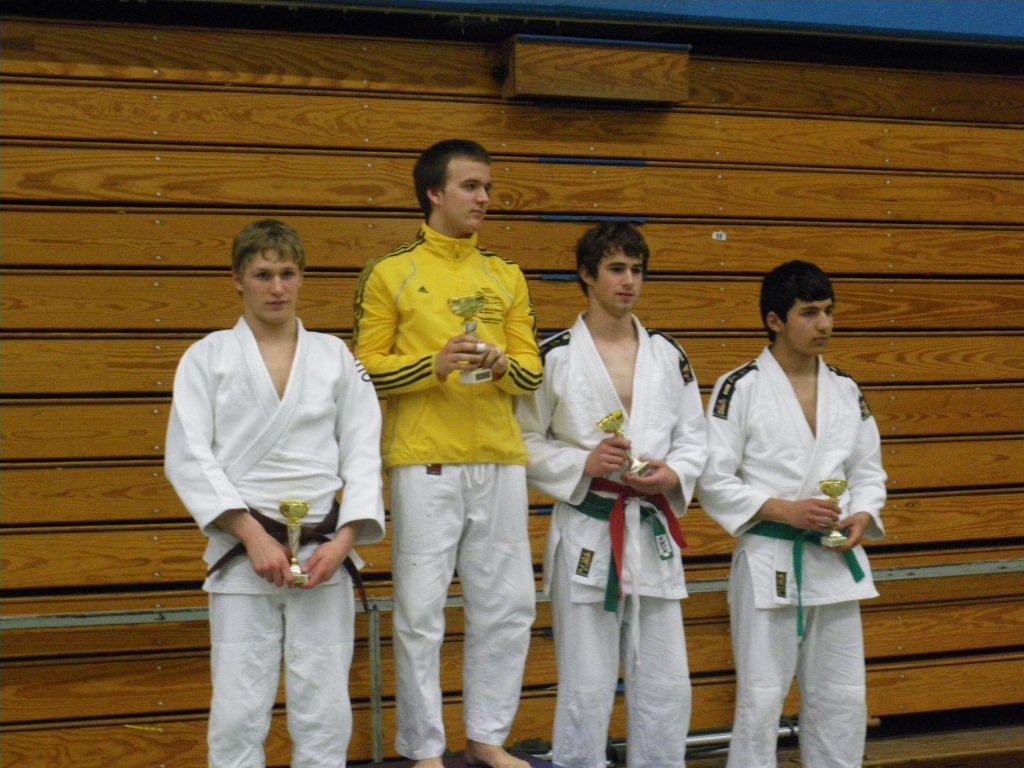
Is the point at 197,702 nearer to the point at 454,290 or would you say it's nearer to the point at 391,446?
the point at 391,446

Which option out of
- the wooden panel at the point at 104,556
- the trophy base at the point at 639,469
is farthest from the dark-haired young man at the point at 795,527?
the wooden panel at the point at 104,556

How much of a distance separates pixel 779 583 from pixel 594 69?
2536mm

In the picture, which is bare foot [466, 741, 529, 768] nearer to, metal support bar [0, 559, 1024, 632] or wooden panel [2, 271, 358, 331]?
metal support bar [0, 559, 1024, 632]

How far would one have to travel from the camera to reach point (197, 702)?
544 cm

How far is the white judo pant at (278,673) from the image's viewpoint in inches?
153

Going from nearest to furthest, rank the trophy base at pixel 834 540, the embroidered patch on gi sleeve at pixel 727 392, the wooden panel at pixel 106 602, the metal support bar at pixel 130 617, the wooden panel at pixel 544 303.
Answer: the trophy base at pixel 834 540, the embroidered patch on gi sleeve at pixel 727 392, the metal support bar at pixel 130 617, the wooden panel at pixel 106 602, the wooden panel at pixel 544 303

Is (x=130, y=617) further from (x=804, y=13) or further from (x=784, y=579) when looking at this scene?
(x=804, y=13)

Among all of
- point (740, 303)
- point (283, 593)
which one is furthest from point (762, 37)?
point (283, 593)

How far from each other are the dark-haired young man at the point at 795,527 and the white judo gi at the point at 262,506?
1390mm

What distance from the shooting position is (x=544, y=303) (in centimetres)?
596

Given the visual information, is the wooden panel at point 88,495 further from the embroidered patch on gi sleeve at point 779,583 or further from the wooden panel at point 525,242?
the embroidered patch on gi sleeve at point 779,583

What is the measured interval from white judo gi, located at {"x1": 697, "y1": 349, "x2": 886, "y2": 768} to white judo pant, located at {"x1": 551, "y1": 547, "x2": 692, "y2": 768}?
30 cm

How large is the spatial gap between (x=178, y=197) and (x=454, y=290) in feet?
5.48

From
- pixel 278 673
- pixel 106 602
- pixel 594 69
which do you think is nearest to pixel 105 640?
pixel 106 602
